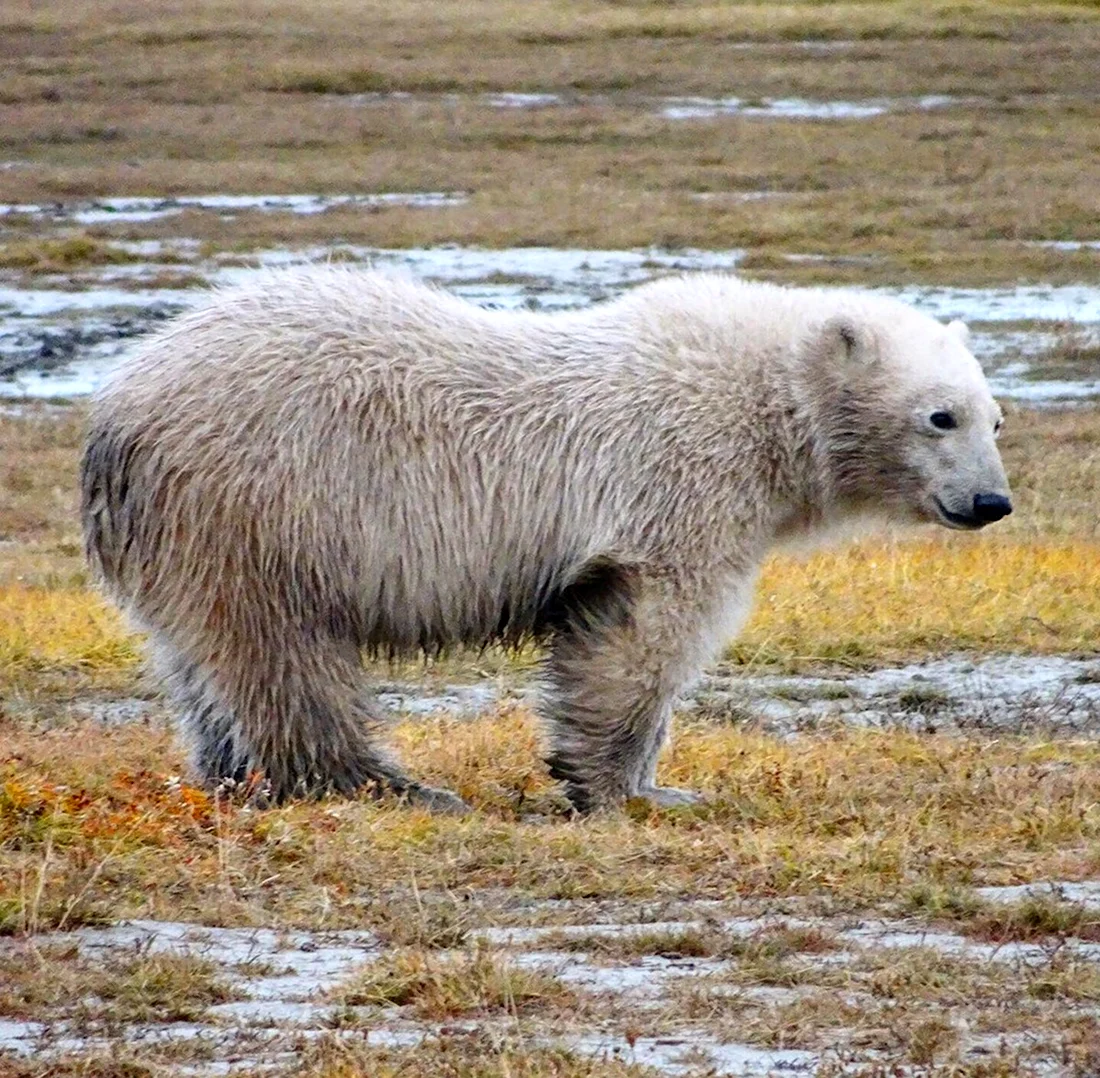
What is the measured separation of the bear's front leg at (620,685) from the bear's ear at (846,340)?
1036mm

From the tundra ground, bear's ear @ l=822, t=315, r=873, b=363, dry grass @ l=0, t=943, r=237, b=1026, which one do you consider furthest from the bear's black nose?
dry grass @ l=0, t=943, r=237, b=1026

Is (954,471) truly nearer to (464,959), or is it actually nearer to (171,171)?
(464,959)

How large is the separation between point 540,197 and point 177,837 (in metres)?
25.1

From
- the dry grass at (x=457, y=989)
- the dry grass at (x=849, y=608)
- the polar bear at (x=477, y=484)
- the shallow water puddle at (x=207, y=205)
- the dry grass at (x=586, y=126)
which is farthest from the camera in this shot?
the shallow water puddle at (x=207, y=205)

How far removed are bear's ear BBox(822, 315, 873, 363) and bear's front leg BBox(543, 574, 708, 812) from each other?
1.04 metres

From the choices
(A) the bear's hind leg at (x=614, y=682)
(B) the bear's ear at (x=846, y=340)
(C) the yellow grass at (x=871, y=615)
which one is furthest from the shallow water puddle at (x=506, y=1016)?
(C) the yellow grass at (x=871, y=615)

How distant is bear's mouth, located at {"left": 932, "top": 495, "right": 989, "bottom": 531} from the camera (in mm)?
7199

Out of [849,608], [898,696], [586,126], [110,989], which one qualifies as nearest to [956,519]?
[898,696]

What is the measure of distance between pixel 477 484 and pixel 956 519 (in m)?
1.66

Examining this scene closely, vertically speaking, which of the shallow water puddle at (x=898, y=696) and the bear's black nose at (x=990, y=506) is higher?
the bear's black nose at (x=990, y=506)

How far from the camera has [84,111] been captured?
124 feet

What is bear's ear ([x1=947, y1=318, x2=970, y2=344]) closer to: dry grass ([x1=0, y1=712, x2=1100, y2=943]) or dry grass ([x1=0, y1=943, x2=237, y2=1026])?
dry grass ([x1=0, y1=712, x2=1100, y2=943])

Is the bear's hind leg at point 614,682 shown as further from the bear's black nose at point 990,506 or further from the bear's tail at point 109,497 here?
the bear's tail at point 109,497

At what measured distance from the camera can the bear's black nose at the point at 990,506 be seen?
713 cm
